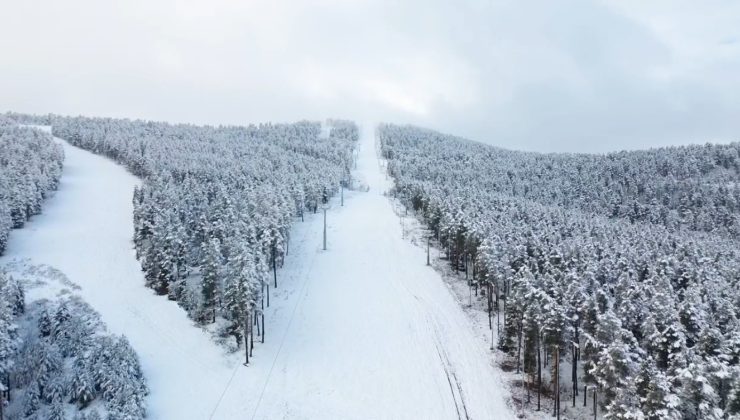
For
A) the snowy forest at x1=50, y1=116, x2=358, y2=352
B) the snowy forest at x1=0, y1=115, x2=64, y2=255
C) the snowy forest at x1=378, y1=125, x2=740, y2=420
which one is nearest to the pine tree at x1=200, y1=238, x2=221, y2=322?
the snowy forest at x1=50, y1=116, x2=358, y2=352

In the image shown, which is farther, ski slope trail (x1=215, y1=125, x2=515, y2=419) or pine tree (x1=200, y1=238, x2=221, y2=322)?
pine tree (x1=200, y1=238, x2=221, y2=322)

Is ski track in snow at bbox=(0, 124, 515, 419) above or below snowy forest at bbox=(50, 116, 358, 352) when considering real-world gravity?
below

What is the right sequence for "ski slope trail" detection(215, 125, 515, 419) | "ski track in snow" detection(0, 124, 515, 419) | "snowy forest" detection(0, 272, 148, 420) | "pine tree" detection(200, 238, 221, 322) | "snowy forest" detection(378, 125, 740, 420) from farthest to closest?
1. "pine tree" detection(200, 238, 221, 322)
2. "ski track in snow" detection(0, 124, 515, 419)
3. "ski slope trail" detection(215, 125, 515, 419)
4. "snowy forest" detection(0, 272, 148, 420)
5. "snowy forest" detection(378, 125, 740, 420)

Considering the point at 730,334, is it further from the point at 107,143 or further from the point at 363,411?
the point at 107,143

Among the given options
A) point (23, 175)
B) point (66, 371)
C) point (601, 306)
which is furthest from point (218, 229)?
point (23, 175)

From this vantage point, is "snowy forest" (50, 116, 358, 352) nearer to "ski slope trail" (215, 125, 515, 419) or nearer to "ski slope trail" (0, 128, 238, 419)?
"ski slope trail" (0, 128, 238, 419)

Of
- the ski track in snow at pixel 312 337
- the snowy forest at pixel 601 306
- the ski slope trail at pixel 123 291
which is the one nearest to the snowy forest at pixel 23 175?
the ski slope trail at pixel 123 291

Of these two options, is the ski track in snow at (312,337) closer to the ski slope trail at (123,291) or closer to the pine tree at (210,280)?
the ski slope trail at (123,291)
